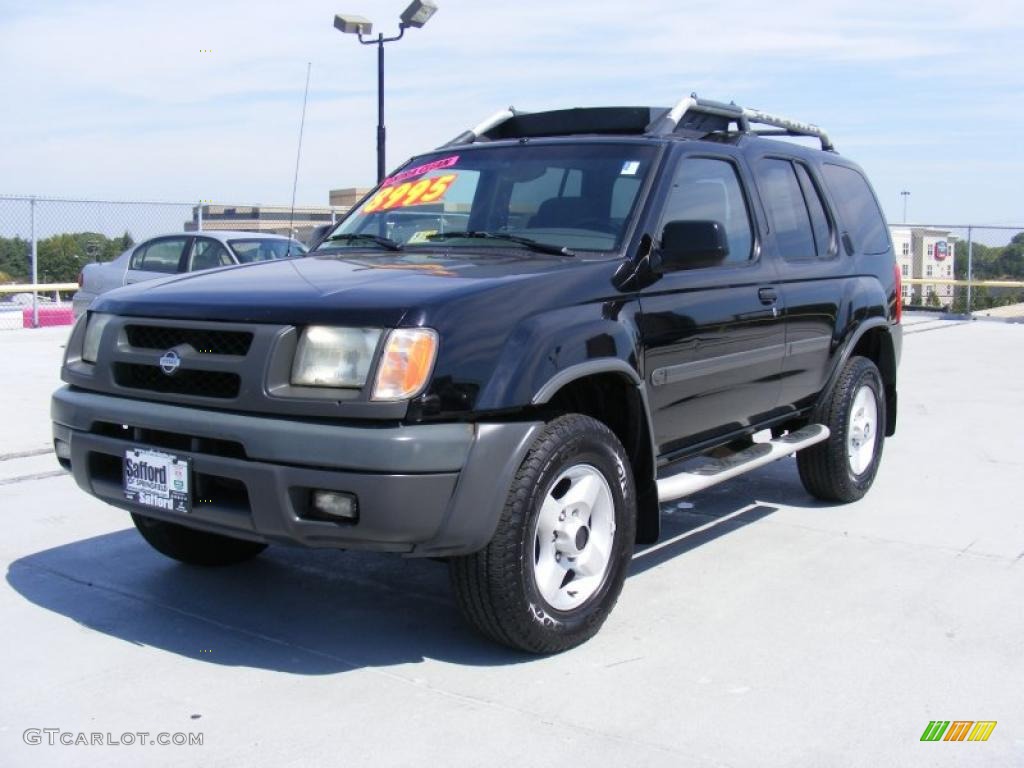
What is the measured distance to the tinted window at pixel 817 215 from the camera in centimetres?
587

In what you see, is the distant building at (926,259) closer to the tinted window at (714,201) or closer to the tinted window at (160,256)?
the tinted window at (160,256)

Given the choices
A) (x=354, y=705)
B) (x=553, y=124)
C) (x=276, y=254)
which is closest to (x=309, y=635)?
(x=354, y=705)

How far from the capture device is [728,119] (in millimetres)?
5797

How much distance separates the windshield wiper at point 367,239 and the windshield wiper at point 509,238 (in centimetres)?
16

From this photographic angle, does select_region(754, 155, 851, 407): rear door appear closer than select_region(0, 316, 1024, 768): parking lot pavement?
No

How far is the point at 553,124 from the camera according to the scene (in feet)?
18.2

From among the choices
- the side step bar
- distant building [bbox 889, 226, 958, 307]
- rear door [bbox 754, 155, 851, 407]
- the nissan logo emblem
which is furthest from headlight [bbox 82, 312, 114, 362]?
distant building [bbox 889, 226, 958, 307]

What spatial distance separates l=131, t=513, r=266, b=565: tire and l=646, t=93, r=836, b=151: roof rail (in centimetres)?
259

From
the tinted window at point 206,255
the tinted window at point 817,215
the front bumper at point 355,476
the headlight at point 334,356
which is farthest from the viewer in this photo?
the tinted window at point 206,255

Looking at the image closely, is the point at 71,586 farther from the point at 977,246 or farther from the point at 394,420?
the point at 977,246

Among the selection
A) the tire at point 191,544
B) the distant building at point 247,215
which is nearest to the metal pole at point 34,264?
the distant building at point 247,215

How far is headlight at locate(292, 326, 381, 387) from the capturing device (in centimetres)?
348

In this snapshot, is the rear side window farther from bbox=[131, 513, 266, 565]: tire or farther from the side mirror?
bbox=[131, 513, 266, 565]: tire

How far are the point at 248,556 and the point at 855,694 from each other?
275 cm
